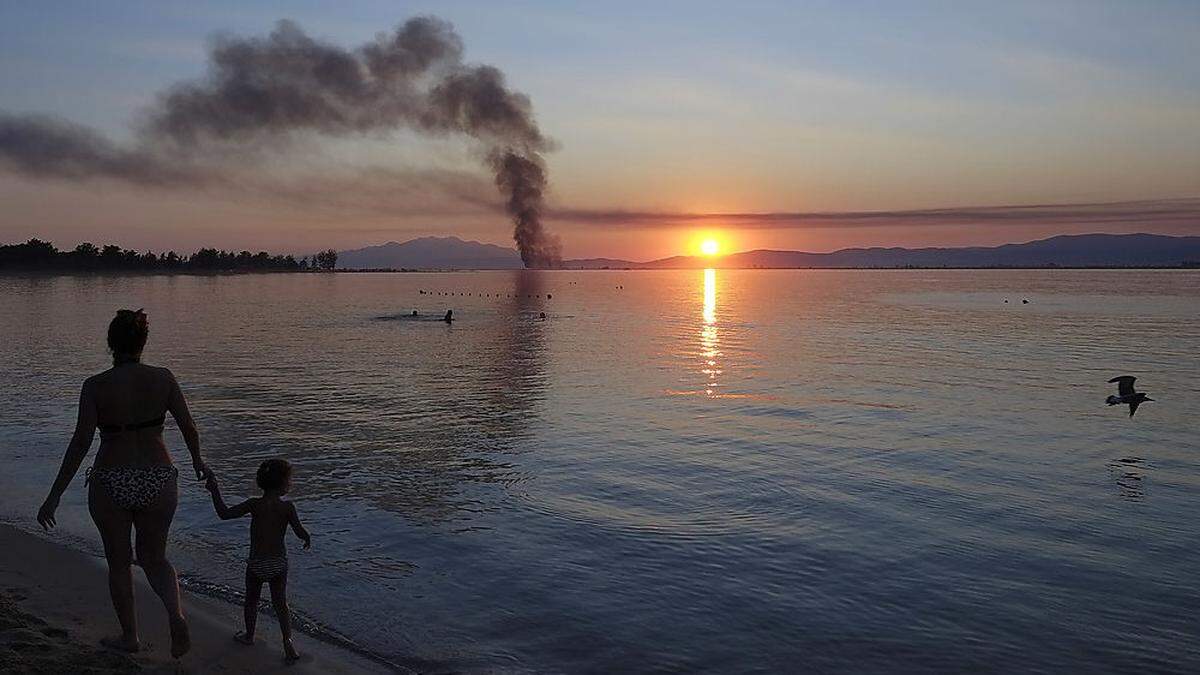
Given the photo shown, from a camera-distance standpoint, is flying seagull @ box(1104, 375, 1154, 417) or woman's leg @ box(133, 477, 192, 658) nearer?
woman's leg @ box(133, 477, 192, 658)

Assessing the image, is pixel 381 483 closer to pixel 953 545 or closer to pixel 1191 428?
pixel 953 545

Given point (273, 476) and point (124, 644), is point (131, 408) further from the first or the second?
point (124, 644)

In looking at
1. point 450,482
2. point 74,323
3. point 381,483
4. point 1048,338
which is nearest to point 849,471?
point 450,482

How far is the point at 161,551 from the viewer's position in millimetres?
7020

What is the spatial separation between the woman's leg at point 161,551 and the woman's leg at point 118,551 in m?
0.11

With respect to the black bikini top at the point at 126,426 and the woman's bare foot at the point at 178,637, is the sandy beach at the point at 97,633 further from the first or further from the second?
the black bikini top at the point at 126,426

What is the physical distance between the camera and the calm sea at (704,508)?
940cm

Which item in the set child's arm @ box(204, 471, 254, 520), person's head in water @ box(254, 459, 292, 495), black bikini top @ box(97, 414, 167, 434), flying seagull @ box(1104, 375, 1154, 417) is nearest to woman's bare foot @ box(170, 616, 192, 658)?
child's arm @ box(204, 471, 254, 520)

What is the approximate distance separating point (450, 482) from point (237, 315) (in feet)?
198

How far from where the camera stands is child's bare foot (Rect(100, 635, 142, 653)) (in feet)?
24.2

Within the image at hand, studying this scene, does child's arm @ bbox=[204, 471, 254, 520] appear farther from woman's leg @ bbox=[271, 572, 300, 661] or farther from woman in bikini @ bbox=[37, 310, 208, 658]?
woman's leg @ bbox=[271, 572, 300, 661]

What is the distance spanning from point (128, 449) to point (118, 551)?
35.6 inches

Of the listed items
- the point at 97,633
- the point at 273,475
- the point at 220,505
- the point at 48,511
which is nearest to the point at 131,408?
the point at 220,505

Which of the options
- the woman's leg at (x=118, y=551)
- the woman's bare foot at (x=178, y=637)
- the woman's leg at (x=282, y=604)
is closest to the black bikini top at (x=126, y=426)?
the woman's leg at (x=118, y=551)
